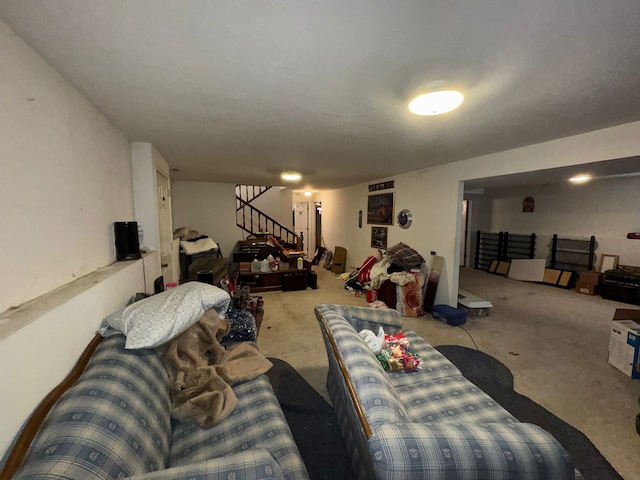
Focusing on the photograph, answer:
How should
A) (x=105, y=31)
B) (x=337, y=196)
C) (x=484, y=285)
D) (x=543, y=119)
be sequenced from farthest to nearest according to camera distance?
(x=337, y=196) → (x=484, y=285) → (x=543, y=119) → (x=105, y=31)

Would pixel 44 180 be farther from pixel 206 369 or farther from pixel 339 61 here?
pixel 339 61

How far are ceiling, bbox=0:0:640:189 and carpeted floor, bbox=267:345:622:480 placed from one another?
87.3 inches

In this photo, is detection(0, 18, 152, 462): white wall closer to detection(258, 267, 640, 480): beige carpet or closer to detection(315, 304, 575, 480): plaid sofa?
detection(315, 304, 575, 480): plaid sofa

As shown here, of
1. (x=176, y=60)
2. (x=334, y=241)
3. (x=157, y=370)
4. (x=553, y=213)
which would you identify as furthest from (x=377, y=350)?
(x=553, y=213)

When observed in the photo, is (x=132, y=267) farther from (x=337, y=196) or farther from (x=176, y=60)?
(x=337, y=196)

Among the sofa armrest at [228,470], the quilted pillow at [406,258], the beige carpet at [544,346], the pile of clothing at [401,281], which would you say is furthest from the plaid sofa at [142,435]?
the quilted pillow at [406,258]

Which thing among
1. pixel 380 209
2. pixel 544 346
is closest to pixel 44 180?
pixel 544 346

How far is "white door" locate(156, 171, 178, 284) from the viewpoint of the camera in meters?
3.08

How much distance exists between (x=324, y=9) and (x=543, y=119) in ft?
6.76

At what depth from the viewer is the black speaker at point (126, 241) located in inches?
82.2

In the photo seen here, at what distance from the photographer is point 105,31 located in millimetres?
1068

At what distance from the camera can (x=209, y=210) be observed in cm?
615

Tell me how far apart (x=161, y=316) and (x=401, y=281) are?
10.5ft

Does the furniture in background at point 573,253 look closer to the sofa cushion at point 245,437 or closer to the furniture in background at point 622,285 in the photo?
the furniture in background at point 622,285
